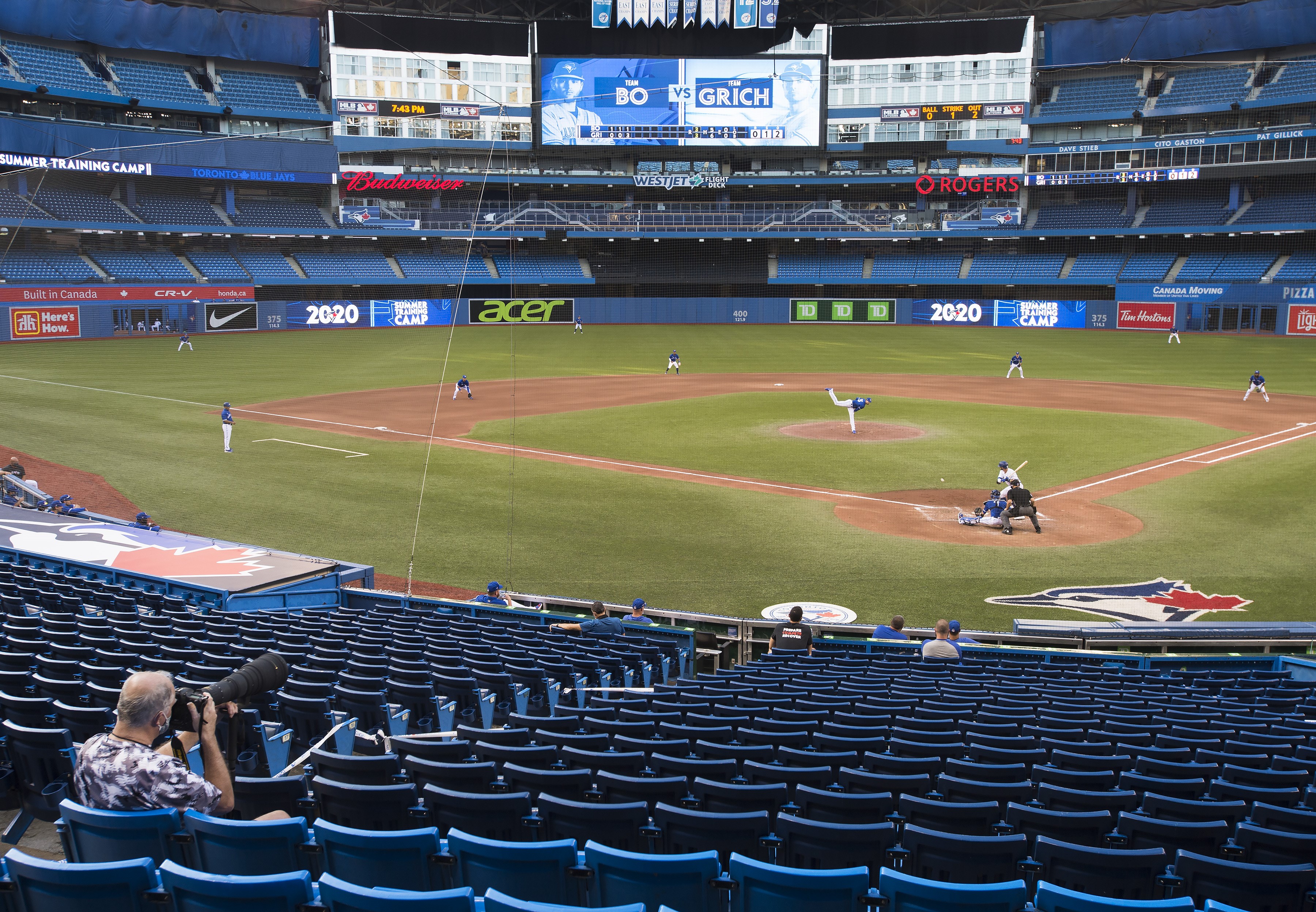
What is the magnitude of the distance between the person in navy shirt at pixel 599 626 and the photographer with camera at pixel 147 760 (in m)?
8.16

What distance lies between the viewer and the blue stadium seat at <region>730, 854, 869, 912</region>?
451 centimetres

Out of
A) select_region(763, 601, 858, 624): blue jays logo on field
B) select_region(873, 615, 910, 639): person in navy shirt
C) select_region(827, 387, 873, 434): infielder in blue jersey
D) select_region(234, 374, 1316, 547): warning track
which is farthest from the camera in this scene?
select_region(827, 387, 873, 434): infielder in blue jersey

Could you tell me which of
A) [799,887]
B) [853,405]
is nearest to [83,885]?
[799,887]

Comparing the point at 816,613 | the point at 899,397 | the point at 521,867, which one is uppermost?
the point at 899,397

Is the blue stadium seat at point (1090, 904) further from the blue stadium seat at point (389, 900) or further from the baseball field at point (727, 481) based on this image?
the baseball field at point (727, 481)

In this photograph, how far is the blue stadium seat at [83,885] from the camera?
13.5 ft

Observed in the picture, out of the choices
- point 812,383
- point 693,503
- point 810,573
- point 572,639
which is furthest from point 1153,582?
point 812,383

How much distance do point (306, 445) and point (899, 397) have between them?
23.9 metres

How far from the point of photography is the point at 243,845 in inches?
189

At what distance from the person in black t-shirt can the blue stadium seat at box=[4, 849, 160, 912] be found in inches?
393

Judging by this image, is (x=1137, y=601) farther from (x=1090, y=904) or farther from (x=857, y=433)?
(x=857, y=433)

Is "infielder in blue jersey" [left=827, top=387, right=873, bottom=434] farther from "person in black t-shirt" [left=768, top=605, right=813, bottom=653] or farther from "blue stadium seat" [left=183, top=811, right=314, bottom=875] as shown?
"blue stadium seat" [left=183, top=811, right=314, bottom=875]

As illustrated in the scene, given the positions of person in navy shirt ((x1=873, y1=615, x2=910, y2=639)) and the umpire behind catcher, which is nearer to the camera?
person in navy shirt ((x1=873, y1=615, x2=910, y2=639))

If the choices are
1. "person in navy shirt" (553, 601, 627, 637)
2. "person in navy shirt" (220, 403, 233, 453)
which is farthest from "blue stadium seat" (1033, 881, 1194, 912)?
"person in navy shirt" (220, 403, 233, 453)
